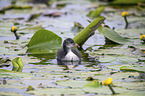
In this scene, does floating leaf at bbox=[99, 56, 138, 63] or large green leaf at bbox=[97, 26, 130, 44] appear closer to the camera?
floating leaf at bbox=[99, 56, 138, 63]

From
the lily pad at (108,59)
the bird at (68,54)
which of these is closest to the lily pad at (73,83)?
the lily pad at (108,59)

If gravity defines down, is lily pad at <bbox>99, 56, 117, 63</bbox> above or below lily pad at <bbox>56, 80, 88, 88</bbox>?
above

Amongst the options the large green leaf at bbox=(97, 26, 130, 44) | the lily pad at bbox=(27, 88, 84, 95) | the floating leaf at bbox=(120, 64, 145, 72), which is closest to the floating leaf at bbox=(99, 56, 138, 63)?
the floating leaf at bbox=(120, 64, 145, 72)

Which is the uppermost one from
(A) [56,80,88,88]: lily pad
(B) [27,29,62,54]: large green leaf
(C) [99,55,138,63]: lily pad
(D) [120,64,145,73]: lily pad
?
(B) [27,29,62,54]: large green leaf

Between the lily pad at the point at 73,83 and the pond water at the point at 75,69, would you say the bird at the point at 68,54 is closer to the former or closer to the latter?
the pond water at the point at 75,69

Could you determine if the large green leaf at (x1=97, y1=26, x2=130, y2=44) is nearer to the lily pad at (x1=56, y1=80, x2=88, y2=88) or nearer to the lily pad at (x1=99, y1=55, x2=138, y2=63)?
the lily pad at (x1=99, y1=55, x2=138, y2=63)

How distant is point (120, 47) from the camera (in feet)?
18.4

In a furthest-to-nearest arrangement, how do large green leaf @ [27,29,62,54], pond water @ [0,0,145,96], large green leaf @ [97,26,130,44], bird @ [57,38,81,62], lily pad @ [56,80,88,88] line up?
large green leaf @ [97,26,130,44] < large green leaf @ [27,29,62,54] < bird @ [57,38,81,62] < lily pad @ [56,80,88,88] < pond water @ [0,0,145,96]

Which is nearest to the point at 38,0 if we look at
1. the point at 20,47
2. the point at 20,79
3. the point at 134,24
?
the point at 134,24

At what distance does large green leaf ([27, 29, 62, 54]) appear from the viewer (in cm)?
517

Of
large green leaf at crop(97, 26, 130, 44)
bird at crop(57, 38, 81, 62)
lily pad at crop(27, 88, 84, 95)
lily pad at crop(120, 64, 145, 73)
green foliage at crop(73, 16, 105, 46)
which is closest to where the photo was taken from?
lily pad at crop(27, 88, 84, 95)

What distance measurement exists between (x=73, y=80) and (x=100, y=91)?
1.76 feet

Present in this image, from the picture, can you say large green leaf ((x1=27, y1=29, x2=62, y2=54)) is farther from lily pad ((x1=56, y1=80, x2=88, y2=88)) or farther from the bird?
lily pad ((x1=56, y1=80, x2=88, y2=88))

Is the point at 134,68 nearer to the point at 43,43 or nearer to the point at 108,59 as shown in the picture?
the point at 108,59
